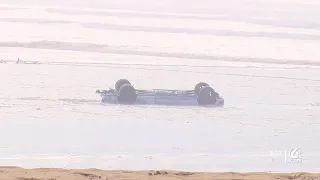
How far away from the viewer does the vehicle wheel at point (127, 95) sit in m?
11.1

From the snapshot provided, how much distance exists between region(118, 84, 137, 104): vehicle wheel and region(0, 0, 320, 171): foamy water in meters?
0.29

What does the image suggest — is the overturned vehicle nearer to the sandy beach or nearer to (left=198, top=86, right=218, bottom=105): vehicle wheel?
(left=198, top=86, right=218, bottom=105): vehicle wheel

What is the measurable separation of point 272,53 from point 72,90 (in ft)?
25.0

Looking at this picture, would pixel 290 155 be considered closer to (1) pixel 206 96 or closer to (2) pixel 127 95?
(1) pixel 206 96

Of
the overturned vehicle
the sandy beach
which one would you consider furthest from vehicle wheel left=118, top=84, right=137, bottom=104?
the sandy beach

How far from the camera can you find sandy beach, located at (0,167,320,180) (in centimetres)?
602

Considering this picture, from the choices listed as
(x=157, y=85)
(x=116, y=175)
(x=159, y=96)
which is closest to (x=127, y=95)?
(x=159, y=96)

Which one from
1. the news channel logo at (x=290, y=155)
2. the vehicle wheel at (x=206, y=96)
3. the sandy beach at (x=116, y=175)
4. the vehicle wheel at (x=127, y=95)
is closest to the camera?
the sandy beach at (x=116, y=175)

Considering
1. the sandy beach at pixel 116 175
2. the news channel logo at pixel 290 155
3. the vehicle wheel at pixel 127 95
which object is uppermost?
the vehicle wheel at pixel 127 95

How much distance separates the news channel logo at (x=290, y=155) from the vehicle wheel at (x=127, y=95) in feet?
10.9

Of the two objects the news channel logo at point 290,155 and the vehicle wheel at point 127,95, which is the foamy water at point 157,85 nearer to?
the news channel logo at point 290,155

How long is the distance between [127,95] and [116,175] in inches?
193

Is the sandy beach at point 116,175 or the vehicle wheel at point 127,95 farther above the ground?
the vehicle wheel at point 127,95

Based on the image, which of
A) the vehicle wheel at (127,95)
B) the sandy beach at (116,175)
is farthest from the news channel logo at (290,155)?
the vehicle wheel at (127,95)
